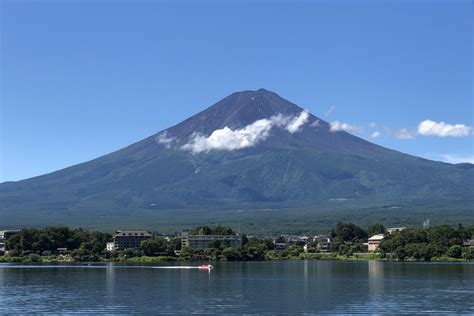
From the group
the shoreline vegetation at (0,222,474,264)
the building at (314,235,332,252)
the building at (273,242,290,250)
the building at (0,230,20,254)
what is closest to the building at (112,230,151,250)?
the shoreline vegetation at (0,222,474,264)

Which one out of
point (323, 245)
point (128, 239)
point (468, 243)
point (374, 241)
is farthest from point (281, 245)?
point (468, 243)

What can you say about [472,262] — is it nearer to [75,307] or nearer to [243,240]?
[243,240]

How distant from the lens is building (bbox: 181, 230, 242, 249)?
106 meters

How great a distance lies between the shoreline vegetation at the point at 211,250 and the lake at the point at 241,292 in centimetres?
2687

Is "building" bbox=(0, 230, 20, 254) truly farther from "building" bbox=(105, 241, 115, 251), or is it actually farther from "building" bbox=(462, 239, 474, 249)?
"building" bbox=(462, 239, 474, 249)

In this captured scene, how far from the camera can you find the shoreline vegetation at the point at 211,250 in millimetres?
91688

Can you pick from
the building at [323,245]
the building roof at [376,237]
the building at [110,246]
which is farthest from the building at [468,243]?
the building at [110,246]

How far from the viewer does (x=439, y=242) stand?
9394 cm

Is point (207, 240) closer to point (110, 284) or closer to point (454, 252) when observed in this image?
point (454, 252)

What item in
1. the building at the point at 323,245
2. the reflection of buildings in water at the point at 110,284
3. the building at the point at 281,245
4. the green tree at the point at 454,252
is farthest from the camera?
the building at the point at 281,245

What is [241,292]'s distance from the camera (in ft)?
152

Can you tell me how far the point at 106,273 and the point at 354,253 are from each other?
1768 inches

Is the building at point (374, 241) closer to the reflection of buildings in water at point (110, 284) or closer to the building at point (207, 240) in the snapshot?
the building at point (207, 240)

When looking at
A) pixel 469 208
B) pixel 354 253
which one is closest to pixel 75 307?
pixel 354 253
